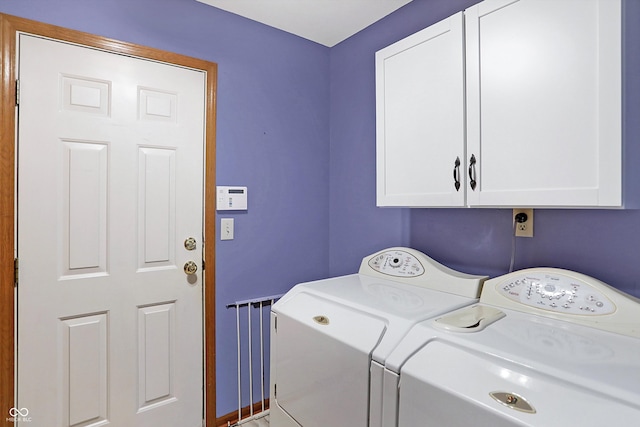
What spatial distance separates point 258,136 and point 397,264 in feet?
3.70

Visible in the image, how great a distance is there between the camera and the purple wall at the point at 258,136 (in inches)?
71.8

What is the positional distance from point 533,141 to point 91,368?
209 centimetres

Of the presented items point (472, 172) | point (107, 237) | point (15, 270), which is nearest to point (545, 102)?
point (472, 172)

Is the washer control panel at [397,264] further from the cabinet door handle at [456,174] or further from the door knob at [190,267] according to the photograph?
the door knob at [190,267]

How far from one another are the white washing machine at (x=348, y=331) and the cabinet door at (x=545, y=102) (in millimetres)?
449

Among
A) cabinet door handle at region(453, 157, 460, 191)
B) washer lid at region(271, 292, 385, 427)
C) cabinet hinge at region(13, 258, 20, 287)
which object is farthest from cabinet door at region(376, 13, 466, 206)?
cabinet hinge at region(13, 258, 20, 287)

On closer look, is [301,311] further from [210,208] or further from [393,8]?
[393,8]

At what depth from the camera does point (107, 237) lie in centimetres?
165

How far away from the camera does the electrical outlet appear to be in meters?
1.44

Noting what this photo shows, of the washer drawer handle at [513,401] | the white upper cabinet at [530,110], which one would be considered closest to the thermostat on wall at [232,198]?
the white upper cabinet at [530,110]

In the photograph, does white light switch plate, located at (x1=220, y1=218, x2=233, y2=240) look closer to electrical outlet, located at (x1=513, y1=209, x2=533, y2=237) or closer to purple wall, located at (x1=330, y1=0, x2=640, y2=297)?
purple wall, located at (x1=330, y1=0, x2=640, y2=297)

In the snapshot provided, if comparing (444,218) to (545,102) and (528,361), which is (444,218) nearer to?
(545,102)

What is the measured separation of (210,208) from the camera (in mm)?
1917

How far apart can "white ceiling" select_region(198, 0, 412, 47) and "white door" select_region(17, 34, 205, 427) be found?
0.49 m
